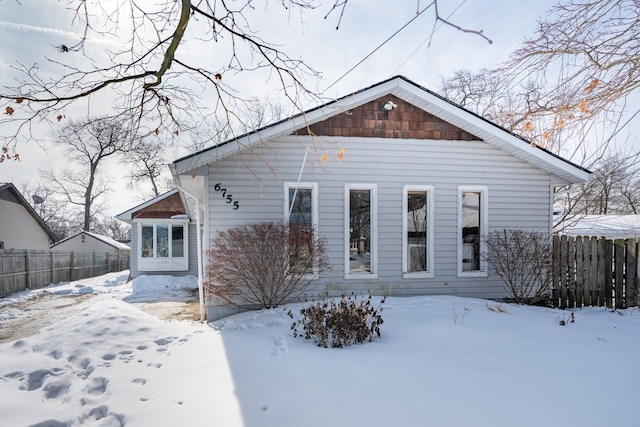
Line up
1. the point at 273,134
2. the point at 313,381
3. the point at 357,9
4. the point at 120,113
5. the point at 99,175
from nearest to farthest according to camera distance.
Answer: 1. the point at 313,381
2. the point at 357,9
3. the point at 120,113
4. the point at 273,134
5. the point at 99,175

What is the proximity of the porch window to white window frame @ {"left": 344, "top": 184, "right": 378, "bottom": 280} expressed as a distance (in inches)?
420

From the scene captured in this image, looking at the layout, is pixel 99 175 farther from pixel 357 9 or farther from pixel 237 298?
pixel 357 9

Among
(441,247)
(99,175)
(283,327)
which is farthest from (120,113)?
(99,175)

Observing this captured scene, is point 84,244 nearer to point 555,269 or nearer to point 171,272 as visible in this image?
point 171,272

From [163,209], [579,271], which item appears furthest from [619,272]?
[163,209]

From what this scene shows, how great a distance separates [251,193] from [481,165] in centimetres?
490

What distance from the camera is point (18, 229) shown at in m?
18.8

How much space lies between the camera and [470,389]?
2.88 metres

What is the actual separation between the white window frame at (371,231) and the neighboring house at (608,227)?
14974mm

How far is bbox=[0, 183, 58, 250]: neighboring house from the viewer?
17.5 metres

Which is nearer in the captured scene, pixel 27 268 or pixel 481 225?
pixel 481 225

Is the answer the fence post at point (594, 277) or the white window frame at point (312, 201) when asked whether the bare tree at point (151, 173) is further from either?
the fence post at point (594, 277)

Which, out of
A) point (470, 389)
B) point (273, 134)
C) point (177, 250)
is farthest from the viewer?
point (177, 250)

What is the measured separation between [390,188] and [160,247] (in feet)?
39.7
